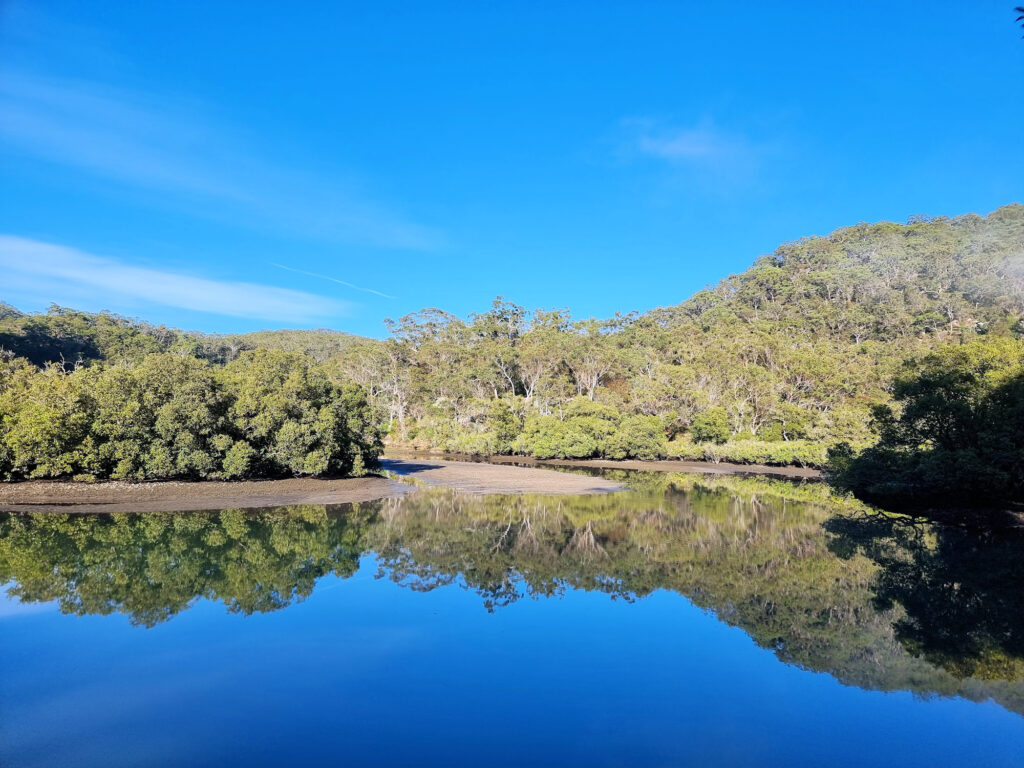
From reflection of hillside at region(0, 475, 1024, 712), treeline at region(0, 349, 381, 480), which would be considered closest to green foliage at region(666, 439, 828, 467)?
reflection of hillside at region(0, 475, 1024, 712)

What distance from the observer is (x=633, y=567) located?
53.7 feet

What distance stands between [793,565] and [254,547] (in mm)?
15614

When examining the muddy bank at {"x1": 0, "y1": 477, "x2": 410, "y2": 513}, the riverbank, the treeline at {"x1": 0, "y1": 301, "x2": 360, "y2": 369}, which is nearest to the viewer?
the muddy bank at {"x1": 0, "y1": 477, "x2": 410, "y2": 513}

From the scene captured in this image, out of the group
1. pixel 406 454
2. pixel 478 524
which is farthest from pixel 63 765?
pixel 406 454

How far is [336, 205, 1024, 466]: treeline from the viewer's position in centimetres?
5103

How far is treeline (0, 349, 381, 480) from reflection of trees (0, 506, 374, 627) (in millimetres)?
5184

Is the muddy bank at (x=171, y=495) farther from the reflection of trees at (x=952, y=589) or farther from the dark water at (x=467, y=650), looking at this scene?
the reflection of trees at (x=952, y=589)

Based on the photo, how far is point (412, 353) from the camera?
76562 mm

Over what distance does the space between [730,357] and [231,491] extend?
155ft

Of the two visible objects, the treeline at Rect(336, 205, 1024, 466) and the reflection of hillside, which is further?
the treeline at Rect(336, 205, 1024, 466)

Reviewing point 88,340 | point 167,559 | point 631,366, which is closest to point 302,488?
point 167,559

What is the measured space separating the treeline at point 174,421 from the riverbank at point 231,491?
751 mm

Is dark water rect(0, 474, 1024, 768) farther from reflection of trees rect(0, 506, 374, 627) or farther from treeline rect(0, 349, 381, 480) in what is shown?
treeline rect(0, 349, 381, 480)

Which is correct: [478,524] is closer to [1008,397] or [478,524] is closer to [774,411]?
[1008,397]
